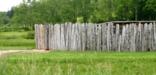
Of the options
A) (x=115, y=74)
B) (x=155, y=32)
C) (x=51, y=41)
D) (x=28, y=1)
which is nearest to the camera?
(x=115, y=74)

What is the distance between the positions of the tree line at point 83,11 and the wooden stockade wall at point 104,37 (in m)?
29.7

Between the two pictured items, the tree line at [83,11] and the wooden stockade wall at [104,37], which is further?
the tree line at [83,11]

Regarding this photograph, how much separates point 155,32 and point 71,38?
4589 mm

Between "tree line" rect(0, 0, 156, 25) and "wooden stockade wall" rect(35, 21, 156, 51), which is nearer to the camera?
"wooden stockade wall" rect(35, 21, 156, 51)

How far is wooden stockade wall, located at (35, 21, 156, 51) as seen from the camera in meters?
25.4

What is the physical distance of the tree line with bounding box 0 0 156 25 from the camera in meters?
59.2

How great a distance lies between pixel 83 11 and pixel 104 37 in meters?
48.3

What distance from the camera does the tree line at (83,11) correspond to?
59.2 m

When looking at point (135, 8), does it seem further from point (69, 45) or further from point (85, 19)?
point (69, 45)

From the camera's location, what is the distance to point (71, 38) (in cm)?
2664

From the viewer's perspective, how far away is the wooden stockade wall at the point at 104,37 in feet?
83.4

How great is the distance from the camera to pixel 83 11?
243 feet

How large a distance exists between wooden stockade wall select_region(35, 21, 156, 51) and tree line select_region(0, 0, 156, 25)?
2968cm

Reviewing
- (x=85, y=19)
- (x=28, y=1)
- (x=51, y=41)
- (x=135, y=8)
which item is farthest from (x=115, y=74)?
(x=28, y=1)
